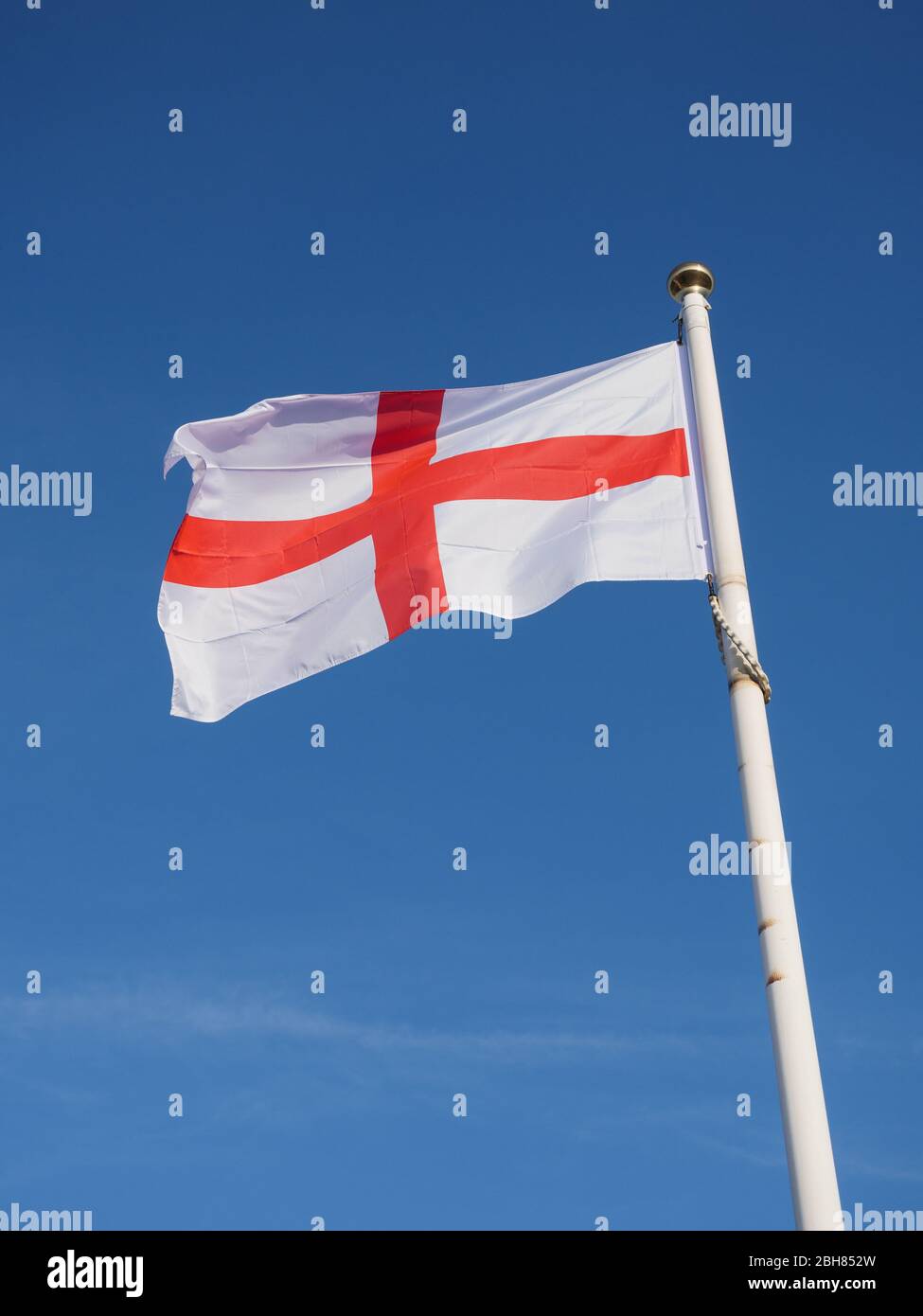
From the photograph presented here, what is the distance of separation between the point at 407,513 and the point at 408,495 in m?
0.20

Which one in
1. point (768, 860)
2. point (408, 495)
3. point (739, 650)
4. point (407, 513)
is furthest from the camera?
point (408, 495)

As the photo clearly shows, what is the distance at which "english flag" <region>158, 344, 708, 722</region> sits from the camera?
13.6 m

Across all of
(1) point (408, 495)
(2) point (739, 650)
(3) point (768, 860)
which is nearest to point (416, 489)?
(1) point (408, 495)

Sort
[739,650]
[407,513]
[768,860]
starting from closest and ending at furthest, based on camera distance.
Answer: [768,860], [739,650], [407,513]

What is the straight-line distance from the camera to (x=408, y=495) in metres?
14.8

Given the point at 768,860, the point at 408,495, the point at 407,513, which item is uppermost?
the point at 408,495

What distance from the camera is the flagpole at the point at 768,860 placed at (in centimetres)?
1002

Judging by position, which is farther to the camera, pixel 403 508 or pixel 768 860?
pixel 403 508

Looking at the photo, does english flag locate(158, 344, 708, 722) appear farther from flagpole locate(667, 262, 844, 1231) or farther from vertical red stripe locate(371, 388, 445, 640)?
flagpole locate(667, 262, 844, 1231)

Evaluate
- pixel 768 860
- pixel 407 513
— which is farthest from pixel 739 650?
pixel 407 513

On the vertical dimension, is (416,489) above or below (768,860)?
above

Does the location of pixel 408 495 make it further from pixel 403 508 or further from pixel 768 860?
pixel 768 860
